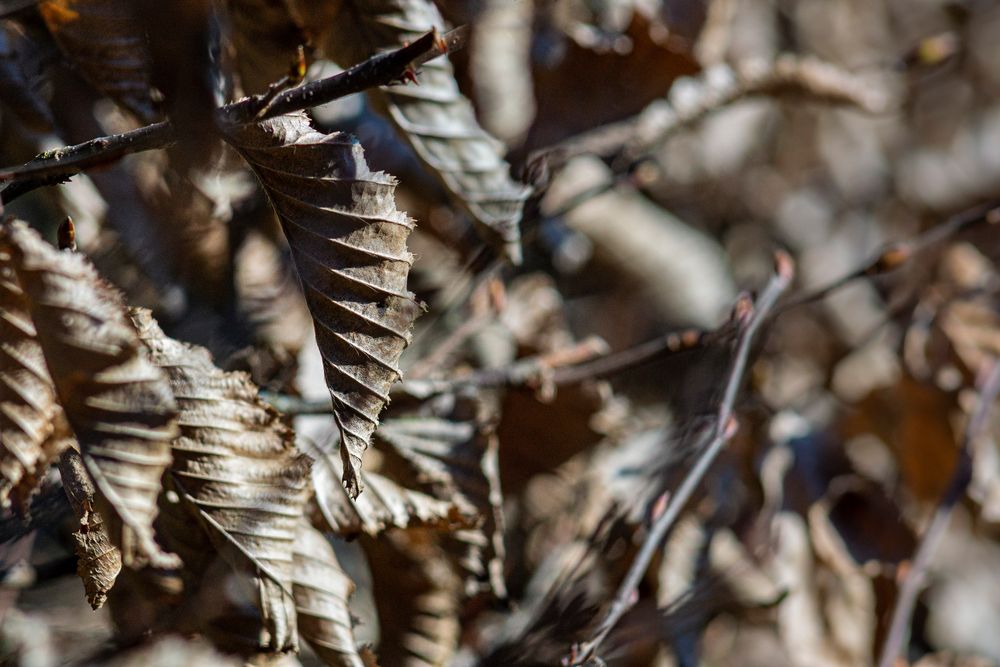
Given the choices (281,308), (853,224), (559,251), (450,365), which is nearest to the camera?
(281,308)

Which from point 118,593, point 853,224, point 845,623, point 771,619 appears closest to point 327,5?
point 118,593

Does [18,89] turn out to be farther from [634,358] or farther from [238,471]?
[634,358]

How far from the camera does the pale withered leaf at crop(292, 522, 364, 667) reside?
830 millimetres

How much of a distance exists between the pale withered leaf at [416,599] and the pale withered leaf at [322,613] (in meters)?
0.16

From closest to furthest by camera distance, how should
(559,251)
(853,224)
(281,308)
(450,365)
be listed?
(281,308) → (450,365) → (559,251) → (853,224)

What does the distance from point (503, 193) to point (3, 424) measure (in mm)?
586

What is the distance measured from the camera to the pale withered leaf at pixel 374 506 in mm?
893

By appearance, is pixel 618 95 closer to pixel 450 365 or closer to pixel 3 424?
pixel 450 365

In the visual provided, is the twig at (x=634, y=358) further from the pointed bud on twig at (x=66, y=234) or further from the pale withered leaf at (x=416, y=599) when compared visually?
the pointed bud on twig at (x=66, y=234)

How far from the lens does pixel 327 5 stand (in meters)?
0.92

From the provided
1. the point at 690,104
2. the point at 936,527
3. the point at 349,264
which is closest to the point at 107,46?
the point at 349,264

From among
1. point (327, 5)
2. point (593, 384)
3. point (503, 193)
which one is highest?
point (327, 5)

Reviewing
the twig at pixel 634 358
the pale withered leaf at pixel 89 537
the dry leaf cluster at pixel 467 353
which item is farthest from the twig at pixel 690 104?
the pale withered leaf at pixel 89 537

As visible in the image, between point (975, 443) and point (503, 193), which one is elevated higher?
point (503, 193)
